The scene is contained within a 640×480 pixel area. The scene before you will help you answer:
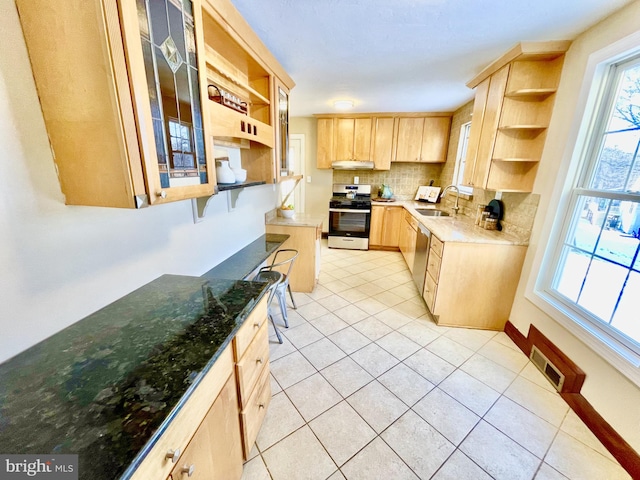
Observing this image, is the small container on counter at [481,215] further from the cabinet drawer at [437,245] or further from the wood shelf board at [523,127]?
the wood shelf board at [523,127]

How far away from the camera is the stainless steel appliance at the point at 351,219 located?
14.1ft

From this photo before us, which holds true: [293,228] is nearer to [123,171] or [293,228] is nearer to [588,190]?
[123,171]

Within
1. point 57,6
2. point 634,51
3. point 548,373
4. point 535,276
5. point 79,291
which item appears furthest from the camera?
point 535,276

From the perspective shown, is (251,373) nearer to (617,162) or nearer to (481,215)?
(617,162)

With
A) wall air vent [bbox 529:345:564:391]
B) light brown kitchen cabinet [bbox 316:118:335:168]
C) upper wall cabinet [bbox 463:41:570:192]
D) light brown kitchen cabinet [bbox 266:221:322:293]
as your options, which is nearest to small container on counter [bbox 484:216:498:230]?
upper wall cabinet [bbox 463:41:570:192]

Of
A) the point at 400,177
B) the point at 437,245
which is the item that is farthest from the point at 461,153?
the point at 437,245

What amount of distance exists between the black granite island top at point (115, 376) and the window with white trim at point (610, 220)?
80.3 inches

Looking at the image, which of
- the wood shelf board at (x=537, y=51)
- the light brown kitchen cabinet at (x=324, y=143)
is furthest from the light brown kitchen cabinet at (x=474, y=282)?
the light brown kitchen cabinet at (x=324, y=143)

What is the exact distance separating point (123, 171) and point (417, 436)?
6.11 ft

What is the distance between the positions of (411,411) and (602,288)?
1399mm

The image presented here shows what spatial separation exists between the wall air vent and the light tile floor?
5 cm

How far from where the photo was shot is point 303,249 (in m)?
2.82

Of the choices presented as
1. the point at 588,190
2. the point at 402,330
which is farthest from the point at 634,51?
the point at 402,330

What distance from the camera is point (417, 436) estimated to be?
1377 millimetres
